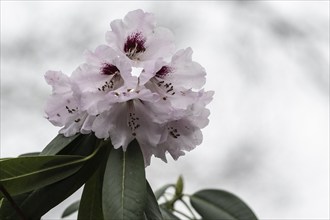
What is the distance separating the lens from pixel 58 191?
91 cm

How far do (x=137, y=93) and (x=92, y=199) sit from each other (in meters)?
0.21

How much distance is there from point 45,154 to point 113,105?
5.5 inches

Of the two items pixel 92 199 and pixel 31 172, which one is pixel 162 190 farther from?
pixel 31 172

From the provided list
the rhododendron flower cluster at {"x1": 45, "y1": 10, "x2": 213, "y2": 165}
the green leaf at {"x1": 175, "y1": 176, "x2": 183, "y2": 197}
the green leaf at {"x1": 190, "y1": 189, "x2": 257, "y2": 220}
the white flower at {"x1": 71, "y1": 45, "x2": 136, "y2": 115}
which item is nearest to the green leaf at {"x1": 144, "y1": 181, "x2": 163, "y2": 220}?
the rhododendron flower cluster at {"x1": 45, "y1": 10, "x2": 213, "y2": 165}

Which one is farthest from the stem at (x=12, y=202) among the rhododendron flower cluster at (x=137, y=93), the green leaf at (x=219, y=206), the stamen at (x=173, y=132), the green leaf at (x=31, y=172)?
the green leaf at (x=219, y=206)

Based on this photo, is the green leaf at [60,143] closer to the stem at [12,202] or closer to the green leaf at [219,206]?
the stem at [12,202]

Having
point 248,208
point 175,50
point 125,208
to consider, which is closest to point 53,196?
point 125,208

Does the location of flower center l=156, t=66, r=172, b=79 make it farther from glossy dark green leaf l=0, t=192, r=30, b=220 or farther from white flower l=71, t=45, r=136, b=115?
glossy dark green leaf l=0, t=192, r=30, b=220

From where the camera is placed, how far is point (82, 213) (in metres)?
0.96

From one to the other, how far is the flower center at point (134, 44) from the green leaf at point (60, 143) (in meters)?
0.14

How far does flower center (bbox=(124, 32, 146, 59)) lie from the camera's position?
3.01 ft

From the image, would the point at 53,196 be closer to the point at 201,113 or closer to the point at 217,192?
the point at 201,113

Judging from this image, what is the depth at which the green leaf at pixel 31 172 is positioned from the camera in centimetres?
87

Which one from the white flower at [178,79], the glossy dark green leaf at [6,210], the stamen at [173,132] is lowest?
the glossy dark green leaf at [6,210]
